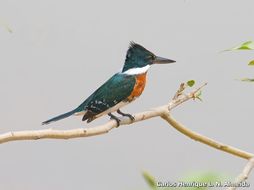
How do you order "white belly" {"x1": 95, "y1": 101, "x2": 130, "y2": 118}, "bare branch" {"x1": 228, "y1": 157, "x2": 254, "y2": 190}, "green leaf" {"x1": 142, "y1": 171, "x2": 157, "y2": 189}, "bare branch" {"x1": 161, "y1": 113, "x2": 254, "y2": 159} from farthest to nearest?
"white belly" {"x1": 95, "y1": 101, "x2": 130, "y2": 118} < "bare branch" {"x1": 161, "y1": 113, "x2": 254, "y2": 159} < "bare branch" {"x1": 228, "y1": 157, "x2": 254, "y2": 190} < "green leaf" {"x1": 142, "y1": 171, "x2": 157, "y2": 189}

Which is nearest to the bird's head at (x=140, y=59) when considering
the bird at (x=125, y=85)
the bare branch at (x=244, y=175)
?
the bird at (x=125, y=85)

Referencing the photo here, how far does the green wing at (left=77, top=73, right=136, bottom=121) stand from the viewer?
143cm

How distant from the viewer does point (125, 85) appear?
1513mm

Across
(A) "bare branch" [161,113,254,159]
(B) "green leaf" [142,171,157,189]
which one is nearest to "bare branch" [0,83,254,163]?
(A) "bare branch" [161,113,254,159]

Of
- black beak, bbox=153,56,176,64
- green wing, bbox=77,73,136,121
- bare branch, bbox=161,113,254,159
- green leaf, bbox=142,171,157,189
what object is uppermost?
green leaf, bbox=142,171,157,189

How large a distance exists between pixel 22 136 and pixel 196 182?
19.1 inches

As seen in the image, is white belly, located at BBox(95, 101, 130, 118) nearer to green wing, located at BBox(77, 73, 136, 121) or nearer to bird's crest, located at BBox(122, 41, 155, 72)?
green wing, located at BBox(77, 73, 136, 121)

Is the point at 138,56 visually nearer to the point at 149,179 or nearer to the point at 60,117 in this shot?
the point at 60,117

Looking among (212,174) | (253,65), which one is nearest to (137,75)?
(253,65)

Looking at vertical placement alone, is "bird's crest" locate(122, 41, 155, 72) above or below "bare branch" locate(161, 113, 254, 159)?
above

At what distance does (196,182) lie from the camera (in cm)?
32

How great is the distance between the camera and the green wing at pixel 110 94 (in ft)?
4.68

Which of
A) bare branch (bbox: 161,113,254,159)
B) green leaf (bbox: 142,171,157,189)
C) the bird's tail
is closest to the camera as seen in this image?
green leaf (bbox: 142,171,157,189)

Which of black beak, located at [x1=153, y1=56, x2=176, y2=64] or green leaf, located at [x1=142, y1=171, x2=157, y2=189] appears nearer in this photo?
green leaf, located at [x1=142, y1=171, x2=157, y2=189]
